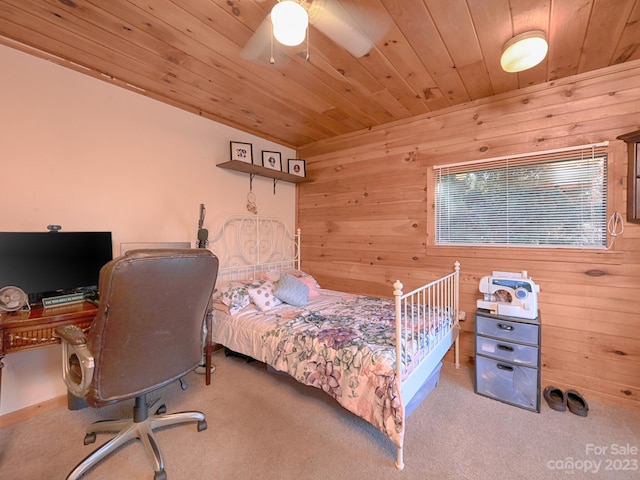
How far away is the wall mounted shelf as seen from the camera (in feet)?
9.89

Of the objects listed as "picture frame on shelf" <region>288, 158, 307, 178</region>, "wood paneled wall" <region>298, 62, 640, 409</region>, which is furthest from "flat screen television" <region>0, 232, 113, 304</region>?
"wood paneled wall" <region>298, 62, 640, 409</region>

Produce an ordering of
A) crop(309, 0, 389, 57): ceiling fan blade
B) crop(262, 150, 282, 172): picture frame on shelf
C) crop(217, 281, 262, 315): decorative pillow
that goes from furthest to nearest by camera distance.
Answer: crop(262, 150, 282, 172): picture frame on shelf < crop(217, 281, 262, 315): decorative pillow < crop(309, 0, 389, 57): ceiling fan blade

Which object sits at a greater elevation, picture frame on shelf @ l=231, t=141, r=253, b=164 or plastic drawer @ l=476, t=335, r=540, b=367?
picture frame on shelf @ l=231, t=141, r=253, b=164

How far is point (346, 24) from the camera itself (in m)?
1.40

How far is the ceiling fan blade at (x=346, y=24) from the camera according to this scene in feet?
4.36

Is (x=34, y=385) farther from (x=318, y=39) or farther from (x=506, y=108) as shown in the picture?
(x=506, y=108)

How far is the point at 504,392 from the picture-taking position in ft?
7.02

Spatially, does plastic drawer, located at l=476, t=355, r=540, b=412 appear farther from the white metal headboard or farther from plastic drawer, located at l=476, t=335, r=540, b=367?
the white metal headboard

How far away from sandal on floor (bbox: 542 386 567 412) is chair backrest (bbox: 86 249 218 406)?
255 cm

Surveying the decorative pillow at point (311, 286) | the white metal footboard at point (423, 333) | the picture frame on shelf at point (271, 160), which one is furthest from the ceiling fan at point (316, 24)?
the decorative pillow at point (311, 286)

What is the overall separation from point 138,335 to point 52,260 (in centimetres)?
105

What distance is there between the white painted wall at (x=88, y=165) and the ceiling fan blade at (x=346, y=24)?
1.88m

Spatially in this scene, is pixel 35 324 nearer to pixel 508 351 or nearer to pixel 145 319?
pixel 145 319

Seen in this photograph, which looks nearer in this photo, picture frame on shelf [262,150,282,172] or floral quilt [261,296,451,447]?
floral quilt [261,296,451,447]
